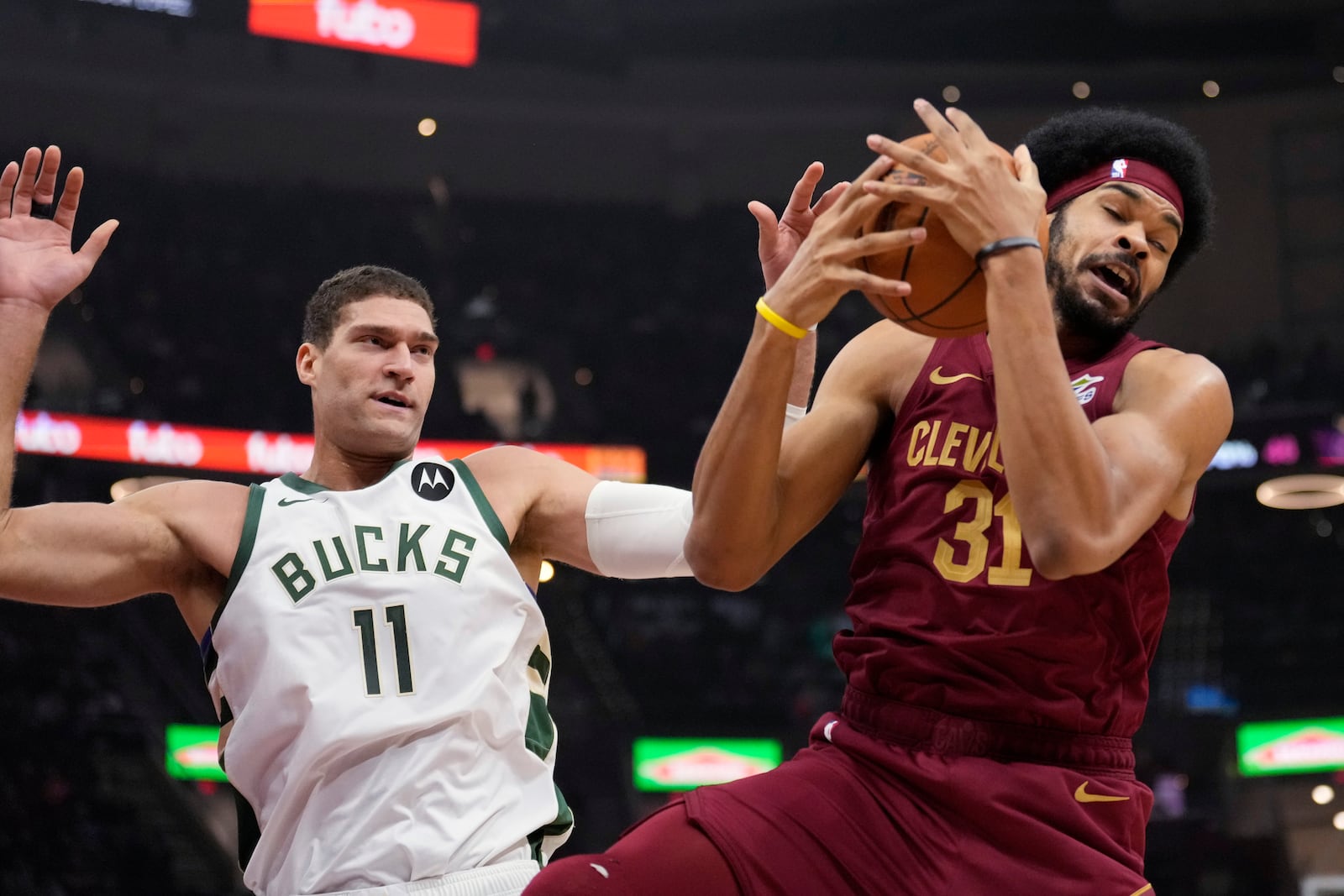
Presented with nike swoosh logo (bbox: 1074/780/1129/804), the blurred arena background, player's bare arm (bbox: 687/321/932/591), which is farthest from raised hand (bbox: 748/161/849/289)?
the blurred arena background

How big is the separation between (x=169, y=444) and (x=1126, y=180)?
44.5ft

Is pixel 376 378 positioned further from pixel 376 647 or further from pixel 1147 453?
pixel 1147 453

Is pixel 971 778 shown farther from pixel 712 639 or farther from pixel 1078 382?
pixel 712 639

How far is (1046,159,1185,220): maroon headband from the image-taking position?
10.0ft

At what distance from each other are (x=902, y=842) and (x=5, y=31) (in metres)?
18.6

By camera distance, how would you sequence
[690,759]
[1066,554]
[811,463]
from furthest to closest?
[690,759] → [811,463] → [1066,554]

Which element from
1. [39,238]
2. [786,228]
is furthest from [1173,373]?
[39,238]

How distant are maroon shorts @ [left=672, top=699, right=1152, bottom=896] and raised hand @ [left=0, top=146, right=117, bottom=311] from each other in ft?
6.49

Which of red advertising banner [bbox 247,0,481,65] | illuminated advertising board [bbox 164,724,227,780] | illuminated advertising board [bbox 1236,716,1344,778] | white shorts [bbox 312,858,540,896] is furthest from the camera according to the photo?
red advertising banner [bbox 247,0,481,65]

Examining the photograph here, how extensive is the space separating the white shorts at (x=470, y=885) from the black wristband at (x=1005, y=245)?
171 centimetres

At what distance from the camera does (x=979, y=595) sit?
2.66 meters

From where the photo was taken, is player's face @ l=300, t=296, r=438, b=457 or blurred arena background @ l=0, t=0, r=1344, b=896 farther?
blurred arena background @ l=0, t=0, r=1344, b=896

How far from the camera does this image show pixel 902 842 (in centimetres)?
260

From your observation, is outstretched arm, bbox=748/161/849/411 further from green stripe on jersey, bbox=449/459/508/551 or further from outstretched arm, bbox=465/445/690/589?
green stripe on jersey, bbox=449/459/508/551
